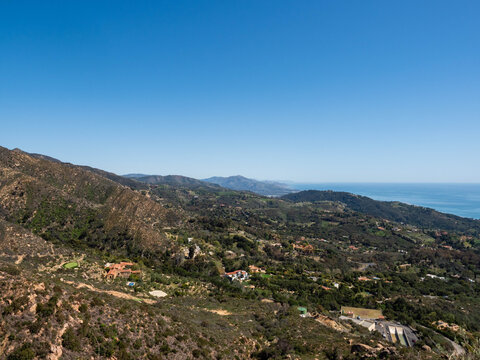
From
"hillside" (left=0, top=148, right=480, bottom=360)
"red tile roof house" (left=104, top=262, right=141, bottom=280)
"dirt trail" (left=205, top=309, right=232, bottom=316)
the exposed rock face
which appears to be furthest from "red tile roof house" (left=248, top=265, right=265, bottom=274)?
"dirt trail" (left=205, top=309, right=232, bottom=316)

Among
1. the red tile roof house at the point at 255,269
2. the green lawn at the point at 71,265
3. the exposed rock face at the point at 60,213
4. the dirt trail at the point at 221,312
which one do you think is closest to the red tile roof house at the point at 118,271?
the green lawn at the point at 71,265

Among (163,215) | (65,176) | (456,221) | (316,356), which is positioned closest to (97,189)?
(65,176)

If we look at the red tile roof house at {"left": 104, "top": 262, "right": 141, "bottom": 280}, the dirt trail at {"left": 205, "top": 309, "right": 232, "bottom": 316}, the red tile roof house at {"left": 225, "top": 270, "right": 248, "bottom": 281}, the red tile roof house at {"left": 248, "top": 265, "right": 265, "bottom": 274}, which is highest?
the red tile roof house at {"left": 104, "top": 262, "right": 141, "bottom": 280}

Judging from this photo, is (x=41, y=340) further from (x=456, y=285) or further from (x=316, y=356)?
(x=456, y=285)

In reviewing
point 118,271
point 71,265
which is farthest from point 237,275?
point 71,265

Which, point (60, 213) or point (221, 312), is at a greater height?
point (60, 213)

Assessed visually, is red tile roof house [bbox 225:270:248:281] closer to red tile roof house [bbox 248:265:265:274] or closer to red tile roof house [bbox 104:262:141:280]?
red tile roof house [bbox 248:265:265:274]

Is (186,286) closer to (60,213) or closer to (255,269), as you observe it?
(255,269)

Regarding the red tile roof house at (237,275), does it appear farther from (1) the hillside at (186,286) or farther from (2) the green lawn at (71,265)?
(2) the green lawn at (71,265)
